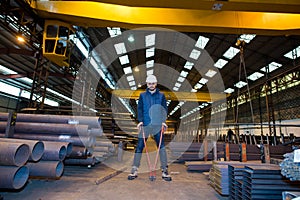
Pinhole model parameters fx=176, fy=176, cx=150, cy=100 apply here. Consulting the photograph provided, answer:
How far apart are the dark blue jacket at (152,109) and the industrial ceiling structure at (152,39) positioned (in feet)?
7.14

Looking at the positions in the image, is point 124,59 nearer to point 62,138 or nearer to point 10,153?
point 62,138

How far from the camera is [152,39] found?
29.1 feet

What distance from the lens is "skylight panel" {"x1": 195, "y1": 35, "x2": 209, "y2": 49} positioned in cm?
871

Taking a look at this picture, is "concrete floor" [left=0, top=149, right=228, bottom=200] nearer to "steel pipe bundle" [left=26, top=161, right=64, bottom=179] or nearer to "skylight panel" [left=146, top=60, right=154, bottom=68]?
"steel pipe bundle" [left=26, top=161, right=64, bottom=179]

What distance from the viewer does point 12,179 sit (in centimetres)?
169

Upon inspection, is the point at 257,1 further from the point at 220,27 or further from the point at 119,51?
the point at 119,51

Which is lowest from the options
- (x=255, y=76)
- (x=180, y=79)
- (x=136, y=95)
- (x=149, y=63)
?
(x=136, y=95)

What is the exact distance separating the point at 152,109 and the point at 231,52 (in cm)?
818

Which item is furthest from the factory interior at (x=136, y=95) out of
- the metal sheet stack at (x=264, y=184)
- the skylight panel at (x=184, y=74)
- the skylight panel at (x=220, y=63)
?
the skylight panel at (x=184, y=74)

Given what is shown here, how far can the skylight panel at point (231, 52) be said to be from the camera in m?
9.13

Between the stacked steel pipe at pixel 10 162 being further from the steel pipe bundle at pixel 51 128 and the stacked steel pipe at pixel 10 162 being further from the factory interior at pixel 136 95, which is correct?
the steel pipe bundle at pixel 51 128

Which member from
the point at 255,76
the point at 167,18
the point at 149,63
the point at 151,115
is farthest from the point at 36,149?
the point at 255,76

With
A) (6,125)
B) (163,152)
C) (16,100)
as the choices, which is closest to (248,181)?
(163,152)

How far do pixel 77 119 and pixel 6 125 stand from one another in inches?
41.1
